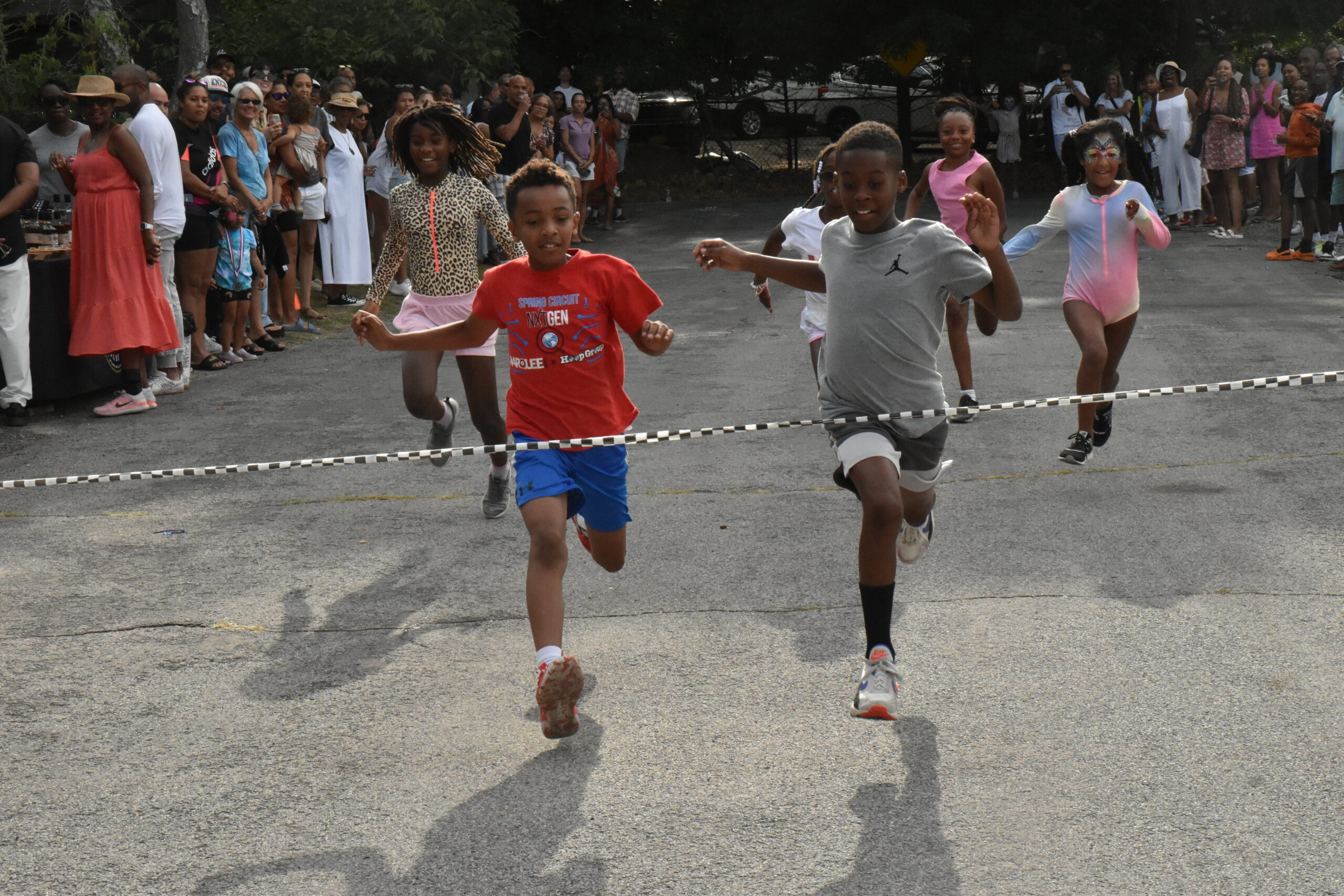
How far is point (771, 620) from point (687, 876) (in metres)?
2.04

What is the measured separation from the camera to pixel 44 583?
6.34 m

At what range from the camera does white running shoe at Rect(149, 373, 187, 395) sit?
34.7 ft

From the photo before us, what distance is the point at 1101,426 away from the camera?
26.6 feet

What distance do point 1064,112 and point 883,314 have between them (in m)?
19.4

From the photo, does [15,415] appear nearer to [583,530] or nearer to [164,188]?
[164,188]

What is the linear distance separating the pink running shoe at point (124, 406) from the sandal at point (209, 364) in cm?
146

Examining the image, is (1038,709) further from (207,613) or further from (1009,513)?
(207,613)

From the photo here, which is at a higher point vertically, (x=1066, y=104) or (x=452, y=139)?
(x=1066, y=104)

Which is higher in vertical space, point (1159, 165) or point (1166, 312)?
point (1159, 165)

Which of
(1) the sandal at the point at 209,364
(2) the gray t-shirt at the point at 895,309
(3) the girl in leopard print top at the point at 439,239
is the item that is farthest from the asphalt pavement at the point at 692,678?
(1) the sandal at the point at 209,364

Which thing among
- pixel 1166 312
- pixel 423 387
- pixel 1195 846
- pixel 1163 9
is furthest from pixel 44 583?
pixel 1163 9

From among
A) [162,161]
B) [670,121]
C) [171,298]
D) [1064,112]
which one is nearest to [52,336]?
[171,298]

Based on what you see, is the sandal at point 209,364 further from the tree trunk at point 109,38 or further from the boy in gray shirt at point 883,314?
the boy in gray shirt at point 883,314

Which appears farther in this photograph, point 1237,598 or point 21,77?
point 21,77
